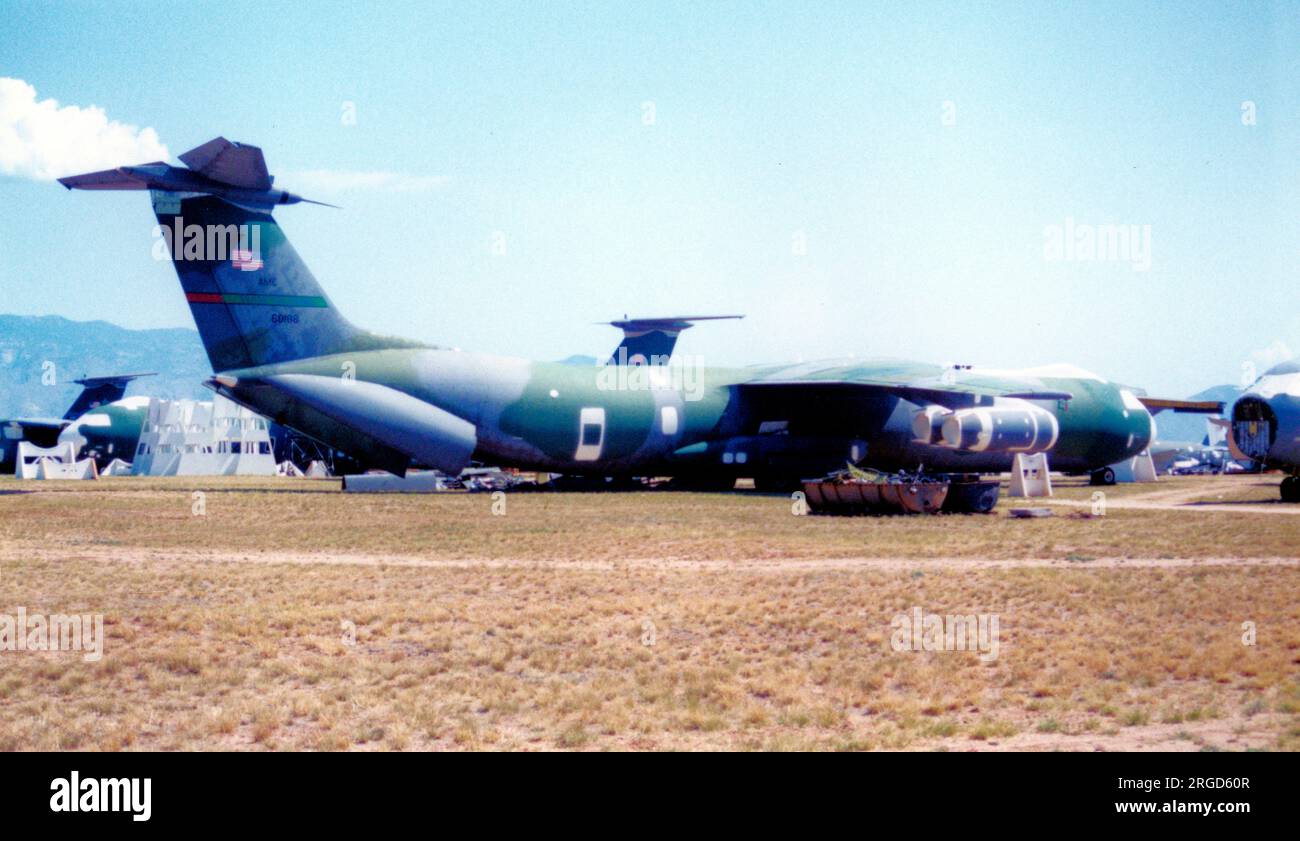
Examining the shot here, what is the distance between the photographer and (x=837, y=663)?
12258 mm

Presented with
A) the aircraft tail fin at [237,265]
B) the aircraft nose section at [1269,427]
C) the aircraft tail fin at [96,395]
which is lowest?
the aircraft nose section at [1269,427]

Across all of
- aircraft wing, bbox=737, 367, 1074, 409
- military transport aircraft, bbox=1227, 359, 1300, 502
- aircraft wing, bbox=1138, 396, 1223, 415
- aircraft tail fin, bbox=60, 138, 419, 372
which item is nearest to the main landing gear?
aircraft wing, bbox=1138, 396, 1223, 415

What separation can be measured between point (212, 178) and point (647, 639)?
22.2 metres

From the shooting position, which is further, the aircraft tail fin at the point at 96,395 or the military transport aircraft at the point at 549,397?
the aircraft tail fin at the point at 96,395

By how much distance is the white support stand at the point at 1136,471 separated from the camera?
52.6 m

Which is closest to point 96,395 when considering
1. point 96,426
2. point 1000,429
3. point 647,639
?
point 96,426

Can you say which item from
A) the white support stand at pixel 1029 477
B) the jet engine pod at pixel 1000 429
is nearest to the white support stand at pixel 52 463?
the white support stand at pixel 1029 477

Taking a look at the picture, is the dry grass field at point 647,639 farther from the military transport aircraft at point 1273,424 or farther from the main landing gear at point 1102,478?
the main landing gear at point 1102,478

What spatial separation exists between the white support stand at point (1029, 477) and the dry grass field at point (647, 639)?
1219cm

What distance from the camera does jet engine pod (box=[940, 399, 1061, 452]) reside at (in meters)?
31.4

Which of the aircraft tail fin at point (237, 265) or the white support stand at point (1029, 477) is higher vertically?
the aircraft tail fin at point (237, 265)

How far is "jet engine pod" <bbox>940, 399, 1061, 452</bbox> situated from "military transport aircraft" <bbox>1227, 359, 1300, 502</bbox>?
6.80 m
